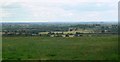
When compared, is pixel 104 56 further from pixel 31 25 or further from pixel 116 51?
pixel 31 25

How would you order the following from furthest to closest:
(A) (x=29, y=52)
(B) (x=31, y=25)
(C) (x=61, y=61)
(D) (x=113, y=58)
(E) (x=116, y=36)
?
(B) (x=31, y=25) → (E) (x=116, y=36) → (A) (x=29, y=52) → (D) (x=113, y=58) → (C) (x=61, y=61)

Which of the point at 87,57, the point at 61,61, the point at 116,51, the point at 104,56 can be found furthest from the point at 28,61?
the point at 116,51

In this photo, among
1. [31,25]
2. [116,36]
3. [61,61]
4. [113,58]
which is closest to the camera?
[61,61]

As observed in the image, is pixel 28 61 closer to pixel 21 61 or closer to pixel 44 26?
pixel 21 61

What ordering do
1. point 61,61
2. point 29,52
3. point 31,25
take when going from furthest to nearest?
point 31,25, point 29,52, point 61,61

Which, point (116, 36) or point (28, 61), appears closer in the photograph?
point (28, 61)

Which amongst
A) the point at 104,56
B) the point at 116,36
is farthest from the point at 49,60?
the point at 116,36

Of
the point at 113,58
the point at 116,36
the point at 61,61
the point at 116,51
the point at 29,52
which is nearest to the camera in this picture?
the point at 61,61

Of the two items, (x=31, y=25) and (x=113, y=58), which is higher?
(x=31, y=25)

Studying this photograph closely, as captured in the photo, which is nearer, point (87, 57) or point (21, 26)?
point (87, 57)
